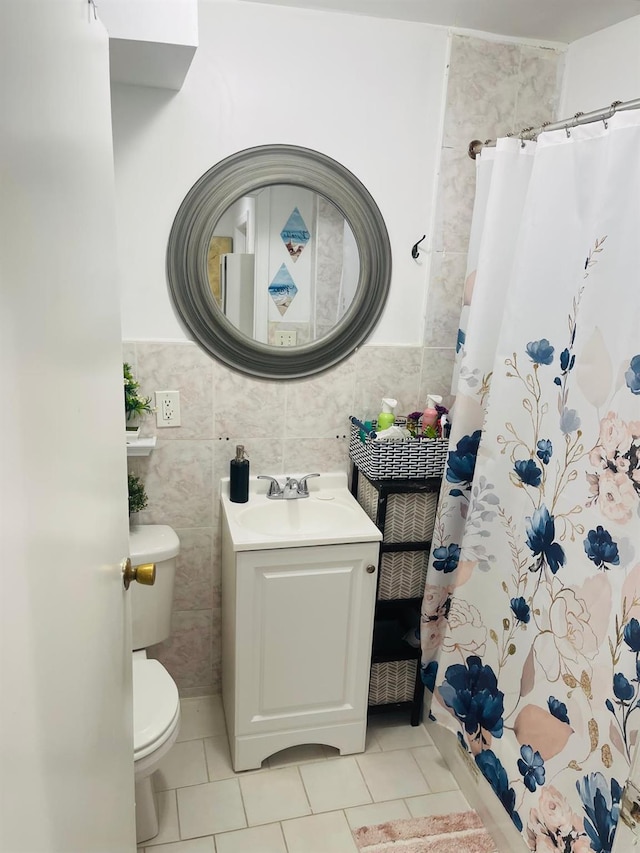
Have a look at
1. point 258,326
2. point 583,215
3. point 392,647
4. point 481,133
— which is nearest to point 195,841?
point 392,647

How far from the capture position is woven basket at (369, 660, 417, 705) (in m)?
2.26

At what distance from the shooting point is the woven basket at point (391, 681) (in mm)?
2260

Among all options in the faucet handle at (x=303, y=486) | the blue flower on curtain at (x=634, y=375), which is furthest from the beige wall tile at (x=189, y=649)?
the blue flower on curtain at (x=634, y=375)

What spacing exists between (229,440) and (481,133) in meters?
1.37

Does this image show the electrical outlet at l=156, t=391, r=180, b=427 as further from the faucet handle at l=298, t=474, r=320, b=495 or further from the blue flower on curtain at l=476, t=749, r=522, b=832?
the blue flower on curtain at l=476, t=749, r=522, b=832

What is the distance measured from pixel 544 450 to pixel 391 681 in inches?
44.0

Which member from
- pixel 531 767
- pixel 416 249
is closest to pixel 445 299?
pixel 416 249

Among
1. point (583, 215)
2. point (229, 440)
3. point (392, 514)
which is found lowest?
point (392, 514)

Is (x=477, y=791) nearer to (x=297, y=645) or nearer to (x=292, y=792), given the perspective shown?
(x=292, y=792)

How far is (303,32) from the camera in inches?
78.4

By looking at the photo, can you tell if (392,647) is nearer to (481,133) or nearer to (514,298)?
(514,298)

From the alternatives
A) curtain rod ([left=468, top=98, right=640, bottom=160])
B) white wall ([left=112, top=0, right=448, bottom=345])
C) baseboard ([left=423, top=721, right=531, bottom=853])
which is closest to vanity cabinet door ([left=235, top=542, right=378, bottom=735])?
baseboard ([left=423, top=721, right=531, bottom=853])

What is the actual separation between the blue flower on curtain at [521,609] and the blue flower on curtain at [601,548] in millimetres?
309

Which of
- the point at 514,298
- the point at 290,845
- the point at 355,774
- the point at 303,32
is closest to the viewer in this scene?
the point at 514,298
